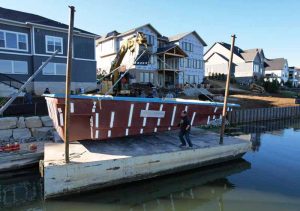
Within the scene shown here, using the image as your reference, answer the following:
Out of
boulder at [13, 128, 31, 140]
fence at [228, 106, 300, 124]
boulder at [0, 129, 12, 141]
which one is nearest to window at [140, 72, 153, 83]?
fence at [228, 106, 300, 124]

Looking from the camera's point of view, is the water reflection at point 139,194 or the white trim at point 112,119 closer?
the water reflection at point 139,194

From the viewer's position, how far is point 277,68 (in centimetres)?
7081

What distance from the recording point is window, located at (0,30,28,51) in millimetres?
20969

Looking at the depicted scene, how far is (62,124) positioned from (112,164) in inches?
97.7

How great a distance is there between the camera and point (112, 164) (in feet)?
29.3

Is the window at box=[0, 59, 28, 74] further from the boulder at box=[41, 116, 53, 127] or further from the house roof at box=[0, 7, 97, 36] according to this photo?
the boulder at box=[41, 116, 53, 127]

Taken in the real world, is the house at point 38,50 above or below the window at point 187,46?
below

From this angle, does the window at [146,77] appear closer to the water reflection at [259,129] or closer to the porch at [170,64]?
the porch at [170,64]

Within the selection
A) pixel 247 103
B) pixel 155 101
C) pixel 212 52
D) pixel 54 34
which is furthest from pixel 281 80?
pixel 155 101

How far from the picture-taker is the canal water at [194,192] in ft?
27.3

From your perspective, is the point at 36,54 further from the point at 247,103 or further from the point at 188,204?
the point at 247,103

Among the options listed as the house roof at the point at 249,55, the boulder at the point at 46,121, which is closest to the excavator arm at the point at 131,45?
the boulder at the point at 46,121

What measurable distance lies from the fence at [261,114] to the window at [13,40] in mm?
18333

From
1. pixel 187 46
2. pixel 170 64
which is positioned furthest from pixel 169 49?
pixel 187 46
